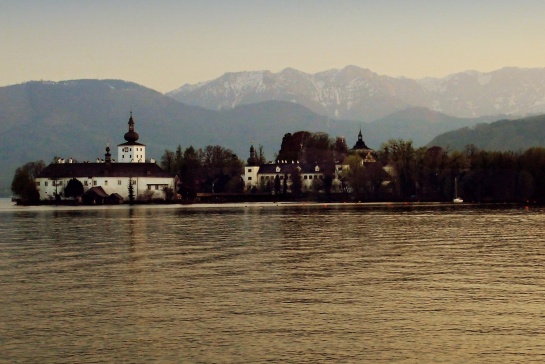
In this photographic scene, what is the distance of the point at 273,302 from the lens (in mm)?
28547

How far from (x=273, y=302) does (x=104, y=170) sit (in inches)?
6131

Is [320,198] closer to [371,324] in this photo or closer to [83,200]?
[83,200]

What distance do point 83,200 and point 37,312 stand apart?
150m

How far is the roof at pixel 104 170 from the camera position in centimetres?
17950

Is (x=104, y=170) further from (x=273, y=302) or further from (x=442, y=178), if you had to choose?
(x=273, y=302)

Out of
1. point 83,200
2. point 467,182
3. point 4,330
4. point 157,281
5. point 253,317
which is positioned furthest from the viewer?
point 83,200

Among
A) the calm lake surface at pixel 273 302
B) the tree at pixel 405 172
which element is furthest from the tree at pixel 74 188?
the calm lake surface at pixel 273 302

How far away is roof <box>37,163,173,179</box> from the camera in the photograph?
7067 inches

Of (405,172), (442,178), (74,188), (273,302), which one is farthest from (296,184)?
(273,302)

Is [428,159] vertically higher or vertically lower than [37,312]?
higher

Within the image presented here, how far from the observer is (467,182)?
15025 cm

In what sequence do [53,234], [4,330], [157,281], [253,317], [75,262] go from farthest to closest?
1. [53,234]
2. [75,262]
3. [157,281]
4. [253,317]
5. [4,330]

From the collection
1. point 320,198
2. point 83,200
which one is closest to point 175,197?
point 83,200

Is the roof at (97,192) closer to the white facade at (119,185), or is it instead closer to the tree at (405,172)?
the white facade at (119,185)
